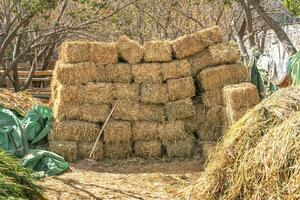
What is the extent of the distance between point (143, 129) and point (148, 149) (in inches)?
14.7

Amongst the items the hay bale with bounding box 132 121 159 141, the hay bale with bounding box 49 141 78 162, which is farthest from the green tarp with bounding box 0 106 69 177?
the hay bale with bounding box 132 121 159 141

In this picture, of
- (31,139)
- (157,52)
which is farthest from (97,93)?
(31,139)

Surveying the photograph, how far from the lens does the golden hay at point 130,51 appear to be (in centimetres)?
1038

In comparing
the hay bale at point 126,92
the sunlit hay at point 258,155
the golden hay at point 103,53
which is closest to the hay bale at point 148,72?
the hay bale at point 126,92

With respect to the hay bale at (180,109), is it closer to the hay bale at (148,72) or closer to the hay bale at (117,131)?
the hay bale at (148,72)

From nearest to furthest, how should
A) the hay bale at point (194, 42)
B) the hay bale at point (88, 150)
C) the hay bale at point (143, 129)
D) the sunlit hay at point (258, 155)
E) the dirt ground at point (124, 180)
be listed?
the sunlit hay at point (258, 155)
the dirt ground at point (124, 180)
the hay bale at point (88, 150)
the hay bale at point (143, 129)
the hay bale at point (194, 42)

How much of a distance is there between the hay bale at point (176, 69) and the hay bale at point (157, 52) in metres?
0.12

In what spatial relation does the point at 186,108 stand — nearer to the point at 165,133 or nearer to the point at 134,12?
the point at 165,133

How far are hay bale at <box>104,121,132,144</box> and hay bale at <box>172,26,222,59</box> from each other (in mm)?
1605

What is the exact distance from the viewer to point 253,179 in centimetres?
555

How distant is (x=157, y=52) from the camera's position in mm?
10422

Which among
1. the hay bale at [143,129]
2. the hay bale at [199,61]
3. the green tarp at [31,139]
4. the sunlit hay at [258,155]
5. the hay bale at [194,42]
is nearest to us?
the sunlit hay at [258,155]

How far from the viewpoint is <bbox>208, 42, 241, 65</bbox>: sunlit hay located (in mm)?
10547

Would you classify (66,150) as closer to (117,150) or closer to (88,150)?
(88,150)
